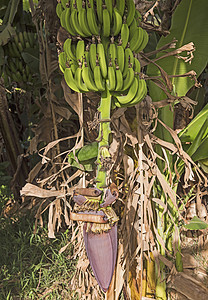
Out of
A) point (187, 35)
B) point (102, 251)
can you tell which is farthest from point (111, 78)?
point (187, 35)

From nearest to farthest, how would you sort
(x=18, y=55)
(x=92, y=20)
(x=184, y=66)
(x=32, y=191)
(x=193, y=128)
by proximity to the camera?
1. (x=92, y=20)
2. (x=32, y=191)
3. (x=184, y=66)
4. (x=193, y=128)
5. (x=18, y=55)

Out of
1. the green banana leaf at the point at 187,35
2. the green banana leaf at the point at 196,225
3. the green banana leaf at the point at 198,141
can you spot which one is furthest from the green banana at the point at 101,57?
the green banana leaf at the point at 196,225

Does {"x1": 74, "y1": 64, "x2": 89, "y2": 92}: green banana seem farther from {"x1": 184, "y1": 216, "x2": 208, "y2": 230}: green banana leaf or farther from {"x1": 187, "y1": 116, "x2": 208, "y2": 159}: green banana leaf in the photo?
{"x1": 184, "y1": 216, "x2": 208, "y2": 230}: green banana leaf

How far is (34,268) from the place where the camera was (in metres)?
1.61

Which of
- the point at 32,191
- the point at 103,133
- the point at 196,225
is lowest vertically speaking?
the point at 196,225

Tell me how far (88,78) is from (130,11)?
20 cm

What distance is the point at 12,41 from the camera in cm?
185

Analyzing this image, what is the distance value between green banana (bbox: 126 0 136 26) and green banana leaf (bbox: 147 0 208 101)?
0.38 m

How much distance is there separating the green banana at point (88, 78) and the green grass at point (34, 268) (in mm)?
1042

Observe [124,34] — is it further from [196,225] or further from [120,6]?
[196,225]

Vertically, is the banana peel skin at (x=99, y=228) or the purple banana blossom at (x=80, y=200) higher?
the purple banana blossom at (x=80, y=200)

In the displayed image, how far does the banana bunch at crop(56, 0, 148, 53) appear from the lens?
0.73m

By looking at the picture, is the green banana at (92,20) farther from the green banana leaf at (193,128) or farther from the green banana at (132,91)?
the green banana leaf at (193,128)

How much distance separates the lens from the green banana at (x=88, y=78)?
75 centimetres
